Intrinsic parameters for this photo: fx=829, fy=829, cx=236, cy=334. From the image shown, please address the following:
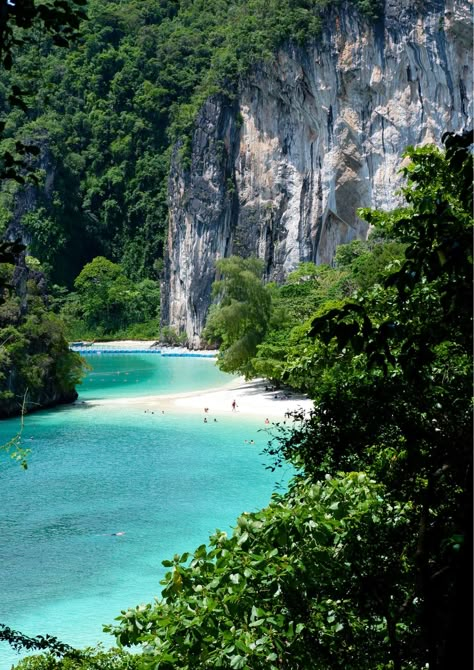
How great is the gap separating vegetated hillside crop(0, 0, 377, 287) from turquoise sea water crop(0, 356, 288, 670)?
44.2m

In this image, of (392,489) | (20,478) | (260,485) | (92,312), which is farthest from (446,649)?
(92,312)

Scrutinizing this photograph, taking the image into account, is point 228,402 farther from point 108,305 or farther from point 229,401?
point 108,305

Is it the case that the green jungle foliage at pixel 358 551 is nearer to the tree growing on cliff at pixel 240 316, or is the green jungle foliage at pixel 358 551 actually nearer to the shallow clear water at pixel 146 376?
the tree growing on cliff at pixel 240 316

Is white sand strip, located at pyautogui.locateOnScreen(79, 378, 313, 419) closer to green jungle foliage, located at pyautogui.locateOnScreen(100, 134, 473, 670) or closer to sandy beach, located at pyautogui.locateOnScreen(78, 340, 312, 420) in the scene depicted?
sandy beach, located at pyautogui.locateOnScreen(78, 340, 312, 420)

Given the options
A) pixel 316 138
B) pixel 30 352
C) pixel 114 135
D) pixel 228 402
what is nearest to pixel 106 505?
pixel 228 402

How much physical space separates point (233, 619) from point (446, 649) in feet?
→ 6.75

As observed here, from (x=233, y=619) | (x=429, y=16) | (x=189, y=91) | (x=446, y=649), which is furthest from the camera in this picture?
(x=189, y=91)

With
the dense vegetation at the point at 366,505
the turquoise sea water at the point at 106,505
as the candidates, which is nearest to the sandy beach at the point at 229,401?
the turquoise sea water at the point at 106,505

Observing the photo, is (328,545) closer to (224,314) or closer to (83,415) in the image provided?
(83,415)

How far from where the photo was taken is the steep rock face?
38094mm

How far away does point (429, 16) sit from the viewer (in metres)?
37.8

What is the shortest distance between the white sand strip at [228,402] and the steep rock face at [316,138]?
50.0 ft

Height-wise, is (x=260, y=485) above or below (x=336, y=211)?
below

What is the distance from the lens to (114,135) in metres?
71.9
